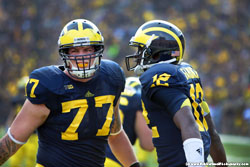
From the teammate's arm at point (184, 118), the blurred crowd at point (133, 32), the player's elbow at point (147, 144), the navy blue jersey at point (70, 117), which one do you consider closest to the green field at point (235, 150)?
the blurred crowd at point (133, 32)

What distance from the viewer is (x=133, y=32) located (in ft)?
47.7

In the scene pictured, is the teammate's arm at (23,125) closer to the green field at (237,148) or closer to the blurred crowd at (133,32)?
the green field at (237,148)

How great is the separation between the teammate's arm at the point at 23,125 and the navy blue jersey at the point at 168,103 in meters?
0.67

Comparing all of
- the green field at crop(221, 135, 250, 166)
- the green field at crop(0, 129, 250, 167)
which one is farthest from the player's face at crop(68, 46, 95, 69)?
the green field at crop(221, 135, 250, 166)

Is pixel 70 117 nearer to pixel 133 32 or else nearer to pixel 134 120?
pixel 134 120

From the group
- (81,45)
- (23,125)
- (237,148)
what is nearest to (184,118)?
(81,45)

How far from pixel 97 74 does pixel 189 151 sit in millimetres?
908

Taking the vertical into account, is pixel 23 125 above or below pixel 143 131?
above

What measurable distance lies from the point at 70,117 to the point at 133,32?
1210 centimetres

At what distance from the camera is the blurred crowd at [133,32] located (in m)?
13.6

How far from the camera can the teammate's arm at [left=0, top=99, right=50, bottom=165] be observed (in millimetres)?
2566

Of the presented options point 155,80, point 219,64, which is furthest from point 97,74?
point 219,64

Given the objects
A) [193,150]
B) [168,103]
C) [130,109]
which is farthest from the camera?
[130,109]

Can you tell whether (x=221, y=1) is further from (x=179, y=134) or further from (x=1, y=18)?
(x=179, y=134)
